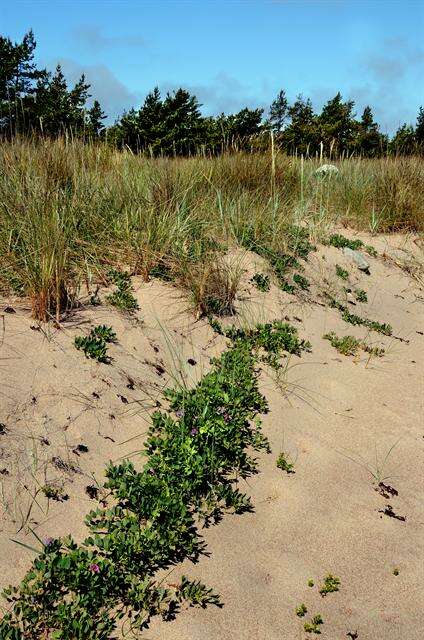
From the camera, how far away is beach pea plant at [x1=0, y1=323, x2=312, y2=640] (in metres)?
2.60

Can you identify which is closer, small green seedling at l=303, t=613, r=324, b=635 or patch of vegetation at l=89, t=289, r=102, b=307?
small green seedling at l=303, t=613, r=324, b=635

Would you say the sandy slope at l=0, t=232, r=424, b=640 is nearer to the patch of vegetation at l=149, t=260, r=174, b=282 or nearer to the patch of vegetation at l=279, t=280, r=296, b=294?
the patch of vegetation at l=149, t=260, r=174, b=282

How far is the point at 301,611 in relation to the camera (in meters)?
2.77

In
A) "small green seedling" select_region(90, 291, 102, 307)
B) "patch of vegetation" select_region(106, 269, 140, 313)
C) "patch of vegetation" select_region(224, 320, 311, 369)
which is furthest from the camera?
"patch of vegetation" select_region(224, 320, 311, 369)

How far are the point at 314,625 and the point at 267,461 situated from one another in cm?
130

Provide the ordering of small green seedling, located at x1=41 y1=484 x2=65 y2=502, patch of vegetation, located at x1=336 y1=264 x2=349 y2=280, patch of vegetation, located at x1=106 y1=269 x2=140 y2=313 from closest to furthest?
small green seedling, located at x1=41 y1=484 x2=65 y2=502, patch of vegetation, located at x1=106 y1=269 x2=140 y2=313, patch of vegetation, located at x1=336 y1=264 x2=349 y2=280

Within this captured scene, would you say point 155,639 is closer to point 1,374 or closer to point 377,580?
point 377,580

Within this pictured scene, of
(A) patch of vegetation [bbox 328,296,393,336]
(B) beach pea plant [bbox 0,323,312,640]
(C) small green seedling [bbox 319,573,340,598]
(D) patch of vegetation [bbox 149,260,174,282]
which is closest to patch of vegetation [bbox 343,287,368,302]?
(A) patch of vegetation [bbox 328,296,393,336]

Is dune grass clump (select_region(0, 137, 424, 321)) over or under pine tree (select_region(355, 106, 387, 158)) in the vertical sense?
under

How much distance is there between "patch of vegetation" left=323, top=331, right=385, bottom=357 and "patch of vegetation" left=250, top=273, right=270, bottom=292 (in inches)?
35.8

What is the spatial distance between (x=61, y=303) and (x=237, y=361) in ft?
5.22

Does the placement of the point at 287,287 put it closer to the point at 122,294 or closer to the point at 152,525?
the point at 122,294

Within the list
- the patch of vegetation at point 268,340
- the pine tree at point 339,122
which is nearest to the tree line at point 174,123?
the pine tree at point 339,122

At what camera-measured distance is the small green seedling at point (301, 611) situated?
2.75 metres
